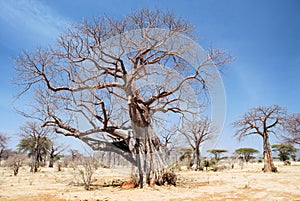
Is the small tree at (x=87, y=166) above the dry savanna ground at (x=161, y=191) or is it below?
above

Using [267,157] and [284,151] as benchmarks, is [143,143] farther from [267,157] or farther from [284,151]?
[284,151]

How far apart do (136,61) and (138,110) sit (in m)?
1.91

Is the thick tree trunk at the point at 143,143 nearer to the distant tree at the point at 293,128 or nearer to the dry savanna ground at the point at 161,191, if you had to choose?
the dry savanna ground at the point at 161,191

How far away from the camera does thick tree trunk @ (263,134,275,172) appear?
18375mm

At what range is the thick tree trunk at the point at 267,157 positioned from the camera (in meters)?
18.4

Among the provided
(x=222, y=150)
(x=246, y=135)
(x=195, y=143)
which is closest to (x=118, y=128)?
(x=246, y=135)

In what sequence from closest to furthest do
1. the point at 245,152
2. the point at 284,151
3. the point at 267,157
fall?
the point at 267,157 < the point at 284,151 < the point at 245,152

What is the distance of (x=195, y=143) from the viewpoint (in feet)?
78.8

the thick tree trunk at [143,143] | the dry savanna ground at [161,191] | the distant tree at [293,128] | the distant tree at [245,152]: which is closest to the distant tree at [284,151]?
the distant tree at [245,152]

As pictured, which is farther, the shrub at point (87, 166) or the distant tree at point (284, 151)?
the distant tree at point (284, 151)

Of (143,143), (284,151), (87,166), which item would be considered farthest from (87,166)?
(284,151)

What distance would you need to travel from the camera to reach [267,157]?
18.7 m

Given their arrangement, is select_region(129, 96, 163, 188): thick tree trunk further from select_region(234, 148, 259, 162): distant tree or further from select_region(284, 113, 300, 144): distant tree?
select_region(234, 148, 259, 162): distant tree

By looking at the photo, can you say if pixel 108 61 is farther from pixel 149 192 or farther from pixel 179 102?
pixel 149 192
